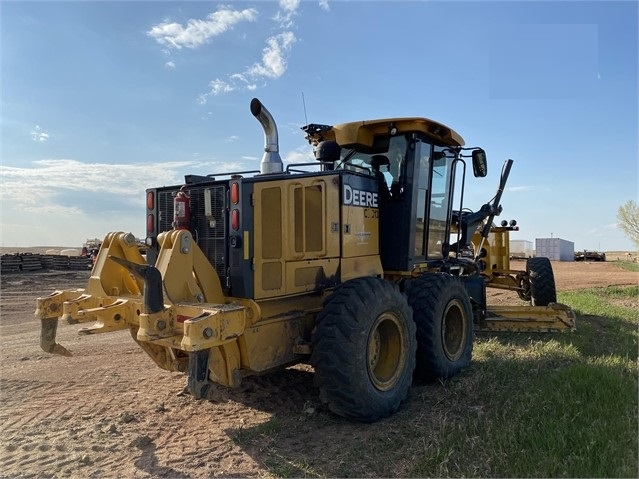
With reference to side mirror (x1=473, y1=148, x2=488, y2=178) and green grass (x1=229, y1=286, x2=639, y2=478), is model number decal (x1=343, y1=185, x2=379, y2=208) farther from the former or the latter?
green grass (x1=229, y1=286, x2=639, y2=478)

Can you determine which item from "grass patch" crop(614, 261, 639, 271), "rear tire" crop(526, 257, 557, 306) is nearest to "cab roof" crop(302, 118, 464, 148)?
"rear tire" crop(526, 257, 557, 306)

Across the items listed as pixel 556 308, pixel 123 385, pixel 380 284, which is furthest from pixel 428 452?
pixel 556 308

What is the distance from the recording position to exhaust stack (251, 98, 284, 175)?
5547 mm

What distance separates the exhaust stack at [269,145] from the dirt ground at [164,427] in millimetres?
2425

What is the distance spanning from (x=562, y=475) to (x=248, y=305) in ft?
9.00

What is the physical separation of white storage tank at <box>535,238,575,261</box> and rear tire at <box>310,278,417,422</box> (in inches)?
1946

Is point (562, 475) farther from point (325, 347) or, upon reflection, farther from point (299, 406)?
point (299, 406)

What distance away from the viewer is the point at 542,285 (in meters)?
10.1

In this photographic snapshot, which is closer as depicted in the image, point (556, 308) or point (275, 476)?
point (275, 476)

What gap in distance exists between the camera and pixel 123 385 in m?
5.78

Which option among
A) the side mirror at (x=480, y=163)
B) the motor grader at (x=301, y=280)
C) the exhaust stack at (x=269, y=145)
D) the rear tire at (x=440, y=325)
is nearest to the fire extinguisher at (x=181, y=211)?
the motor grader at (x=301, y=280)

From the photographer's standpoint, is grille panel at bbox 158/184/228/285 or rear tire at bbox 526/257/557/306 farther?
rear tire at bbox 526/257/557/306

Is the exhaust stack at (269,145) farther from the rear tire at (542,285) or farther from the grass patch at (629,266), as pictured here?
the grass patch at (629,266)

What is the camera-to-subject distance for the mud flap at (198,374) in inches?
154
